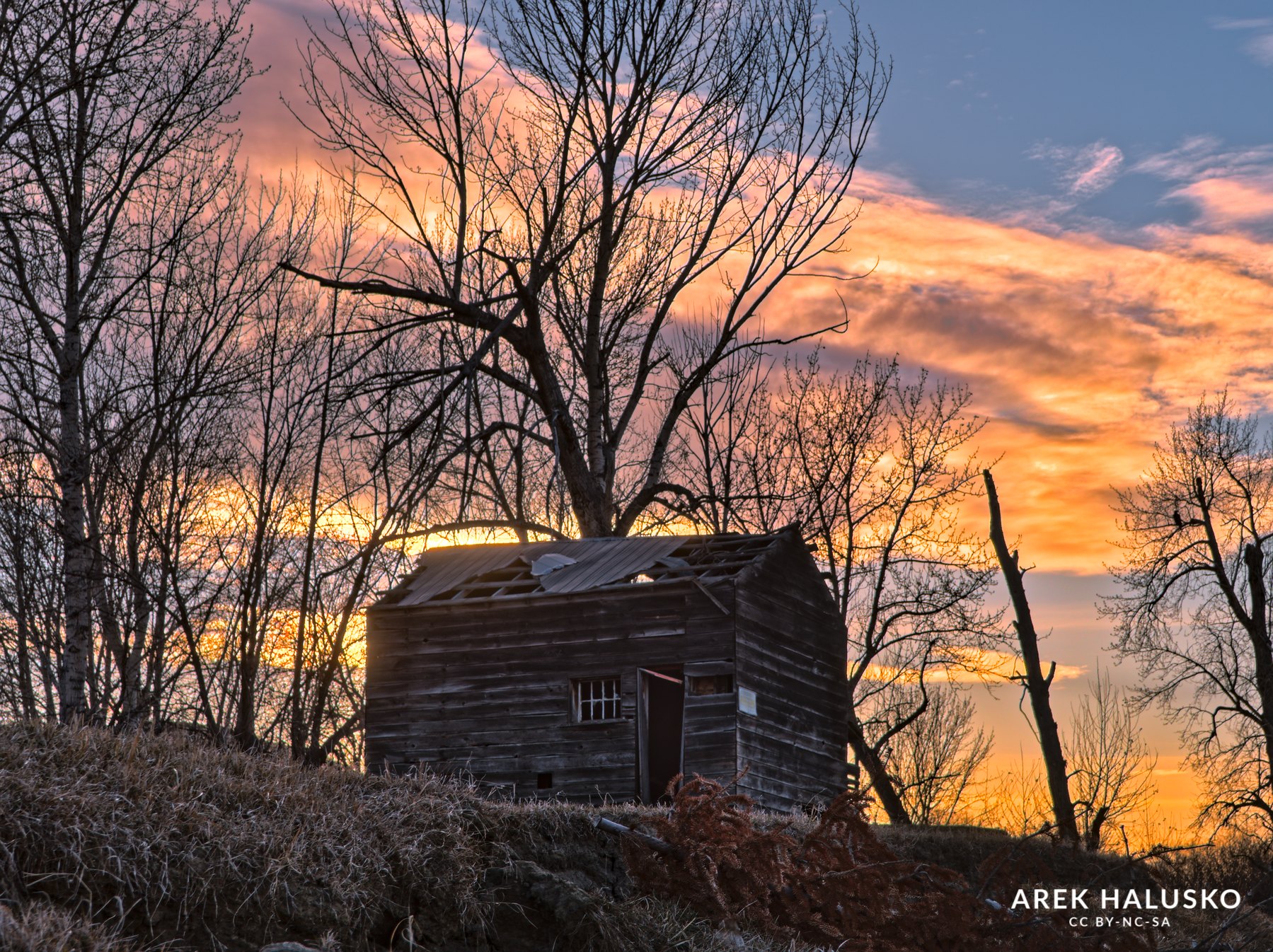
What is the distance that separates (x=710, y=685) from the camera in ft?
63.3

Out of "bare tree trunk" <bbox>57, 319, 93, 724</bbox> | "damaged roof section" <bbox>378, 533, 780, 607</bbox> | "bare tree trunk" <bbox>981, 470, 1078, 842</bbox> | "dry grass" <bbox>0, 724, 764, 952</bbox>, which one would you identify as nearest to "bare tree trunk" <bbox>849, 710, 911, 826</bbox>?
"bare tree trunk" <bbox>981, 470, 1078, 842</bbox>

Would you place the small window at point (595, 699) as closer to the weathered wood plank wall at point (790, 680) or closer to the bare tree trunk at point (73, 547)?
the weathered wood plank wall at point (790, 680)

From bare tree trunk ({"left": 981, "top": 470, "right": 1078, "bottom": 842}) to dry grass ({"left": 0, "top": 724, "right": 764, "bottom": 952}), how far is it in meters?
19.6

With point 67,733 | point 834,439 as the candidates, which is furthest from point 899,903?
point 834,439

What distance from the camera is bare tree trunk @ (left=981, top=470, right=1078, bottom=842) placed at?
84.6ft

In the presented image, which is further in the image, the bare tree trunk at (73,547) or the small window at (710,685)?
the small window at (710,685)

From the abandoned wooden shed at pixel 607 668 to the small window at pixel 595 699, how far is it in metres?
0.03

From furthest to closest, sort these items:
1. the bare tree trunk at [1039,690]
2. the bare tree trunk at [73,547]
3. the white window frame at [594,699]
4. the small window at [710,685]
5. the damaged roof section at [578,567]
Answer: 1. the bare tree trunk at [1039,690]
2. the damaged roof section at [578,567]
3. the white window frame at [594,699]
4. the small window at [710,685]
5. the bare tree trunk at [73,547]

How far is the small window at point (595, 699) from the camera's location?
19891 millimetres

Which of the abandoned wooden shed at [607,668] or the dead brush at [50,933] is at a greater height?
the abandoned wooden shed at [607,668]

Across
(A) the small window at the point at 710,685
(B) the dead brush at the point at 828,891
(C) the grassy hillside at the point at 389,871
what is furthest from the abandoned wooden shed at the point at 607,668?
(B) the dead brush at the point at 828,891

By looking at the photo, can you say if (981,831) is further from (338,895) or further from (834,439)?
(338,895)

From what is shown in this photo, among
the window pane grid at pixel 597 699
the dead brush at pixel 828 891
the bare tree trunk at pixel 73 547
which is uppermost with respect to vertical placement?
the bare tree trunk at pixel 73 547

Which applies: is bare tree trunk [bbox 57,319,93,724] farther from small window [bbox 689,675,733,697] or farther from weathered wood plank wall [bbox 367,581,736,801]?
small window [bbox 689,675,733,697]
